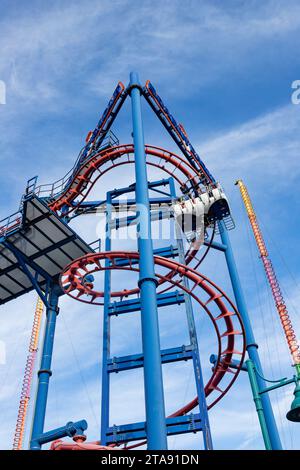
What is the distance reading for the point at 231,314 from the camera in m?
17.4

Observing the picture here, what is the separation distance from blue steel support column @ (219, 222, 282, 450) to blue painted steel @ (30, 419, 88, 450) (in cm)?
681

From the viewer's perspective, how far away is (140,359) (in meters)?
17.0

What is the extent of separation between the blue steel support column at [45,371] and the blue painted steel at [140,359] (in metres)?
2.58

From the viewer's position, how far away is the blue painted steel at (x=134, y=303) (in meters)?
18.8

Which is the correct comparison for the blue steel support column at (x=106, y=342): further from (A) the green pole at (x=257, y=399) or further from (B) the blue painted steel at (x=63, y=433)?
(A) the green pole at (x=257, y=399)

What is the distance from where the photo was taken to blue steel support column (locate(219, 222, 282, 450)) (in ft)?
53.1

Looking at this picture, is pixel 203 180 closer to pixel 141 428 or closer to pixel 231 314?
pixel 231 314

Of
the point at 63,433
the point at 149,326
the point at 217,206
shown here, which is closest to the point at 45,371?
the point at 63,433

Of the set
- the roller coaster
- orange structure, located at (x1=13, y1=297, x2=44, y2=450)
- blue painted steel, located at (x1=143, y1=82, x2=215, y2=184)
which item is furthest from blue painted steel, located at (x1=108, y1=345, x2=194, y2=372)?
orange structure, located at (x1=13, y1=297, x2=44, y2=450)

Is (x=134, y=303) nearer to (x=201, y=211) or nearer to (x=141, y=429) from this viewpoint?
(x=201, y=211)
